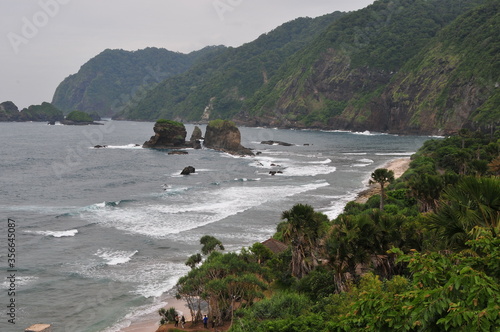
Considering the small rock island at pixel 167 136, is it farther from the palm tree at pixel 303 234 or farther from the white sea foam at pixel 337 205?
the palm tree at pixel 303 234

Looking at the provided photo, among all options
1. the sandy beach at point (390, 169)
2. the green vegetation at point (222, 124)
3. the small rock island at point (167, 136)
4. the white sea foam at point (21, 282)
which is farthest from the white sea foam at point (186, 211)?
the small rock island at point (167, 136)

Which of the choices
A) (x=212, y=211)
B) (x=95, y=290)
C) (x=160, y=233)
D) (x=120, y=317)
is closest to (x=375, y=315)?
(x=120, y=317)

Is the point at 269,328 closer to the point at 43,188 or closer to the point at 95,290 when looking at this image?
the point at 95,290

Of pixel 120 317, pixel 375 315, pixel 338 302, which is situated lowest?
pixel 120 317

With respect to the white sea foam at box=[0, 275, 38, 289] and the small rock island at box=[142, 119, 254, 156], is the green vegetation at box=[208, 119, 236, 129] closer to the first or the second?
the small rock island at box=[142, 119, 254, 156]

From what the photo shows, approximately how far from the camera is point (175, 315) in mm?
26266

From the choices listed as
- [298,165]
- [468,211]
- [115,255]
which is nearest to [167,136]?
[298,165]

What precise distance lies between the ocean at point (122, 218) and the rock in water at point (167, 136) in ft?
79.4

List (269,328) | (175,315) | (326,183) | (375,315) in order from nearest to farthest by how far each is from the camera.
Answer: (375,315), (269,328), (175,315), (326,183)

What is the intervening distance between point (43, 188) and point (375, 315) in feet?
237

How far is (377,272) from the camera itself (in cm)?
2312

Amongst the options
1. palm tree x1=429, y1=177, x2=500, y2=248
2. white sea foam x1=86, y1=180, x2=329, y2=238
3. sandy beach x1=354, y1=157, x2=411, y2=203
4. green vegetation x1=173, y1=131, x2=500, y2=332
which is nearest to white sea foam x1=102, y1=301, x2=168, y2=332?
green vegetation x1=173, y1=131, x2=500, y2=332

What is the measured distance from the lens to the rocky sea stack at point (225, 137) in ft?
439

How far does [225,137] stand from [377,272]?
115953 mm
